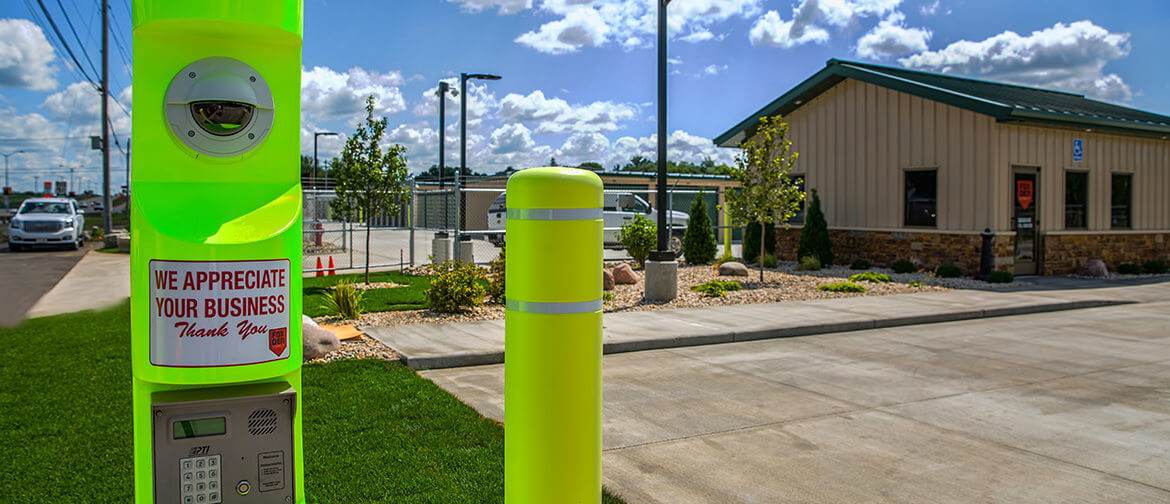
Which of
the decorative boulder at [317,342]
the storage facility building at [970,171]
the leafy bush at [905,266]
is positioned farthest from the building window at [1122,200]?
the decorative boulder at [317,342]

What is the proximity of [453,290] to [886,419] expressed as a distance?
6.29m

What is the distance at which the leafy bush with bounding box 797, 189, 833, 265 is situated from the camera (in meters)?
18.6

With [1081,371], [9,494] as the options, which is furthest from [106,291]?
[1081,371]

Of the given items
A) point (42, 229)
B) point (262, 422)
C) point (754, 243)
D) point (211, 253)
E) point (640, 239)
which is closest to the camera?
point (211, 253)

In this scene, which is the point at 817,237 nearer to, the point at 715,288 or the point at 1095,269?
the point at 1095,269

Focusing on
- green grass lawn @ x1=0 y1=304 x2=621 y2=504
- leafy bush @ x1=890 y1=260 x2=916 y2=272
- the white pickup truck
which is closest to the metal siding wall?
leafy bush @ x1=890 y1=260 x2=916 y2=272

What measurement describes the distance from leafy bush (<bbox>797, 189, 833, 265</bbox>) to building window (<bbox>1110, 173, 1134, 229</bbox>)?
6802 mm

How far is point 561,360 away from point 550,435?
285 mm

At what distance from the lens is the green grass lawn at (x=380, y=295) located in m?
11.3

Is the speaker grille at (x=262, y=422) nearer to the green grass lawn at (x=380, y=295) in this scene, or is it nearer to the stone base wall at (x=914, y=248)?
the green grass lawn at (x=380, y=295)

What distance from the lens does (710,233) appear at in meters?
19.8

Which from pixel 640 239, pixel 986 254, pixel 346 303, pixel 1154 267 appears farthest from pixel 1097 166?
pixel 346 303

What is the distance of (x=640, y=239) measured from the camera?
18.5 m

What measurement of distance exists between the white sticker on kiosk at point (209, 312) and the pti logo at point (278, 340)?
24mm
